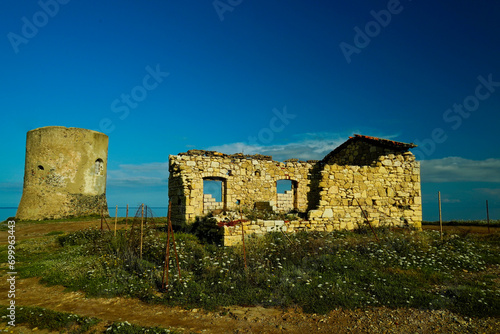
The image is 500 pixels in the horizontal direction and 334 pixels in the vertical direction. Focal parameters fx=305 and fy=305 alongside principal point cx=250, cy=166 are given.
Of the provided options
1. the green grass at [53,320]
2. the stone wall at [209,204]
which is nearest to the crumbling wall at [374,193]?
the stone wall at [209,204]

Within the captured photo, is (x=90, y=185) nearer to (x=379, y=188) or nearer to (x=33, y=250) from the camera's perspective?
(x=33, y=250)

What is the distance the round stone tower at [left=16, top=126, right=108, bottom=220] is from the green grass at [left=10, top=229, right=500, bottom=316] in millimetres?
11774

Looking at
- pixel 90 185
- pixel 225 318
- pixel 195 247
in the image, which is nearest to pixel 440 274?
pixel 225 318

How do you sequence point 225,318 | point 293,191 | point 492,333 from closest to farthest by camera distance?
point 492,333 < point 225,318 < point 293,191

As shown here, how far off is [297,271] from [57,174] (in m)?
20.5

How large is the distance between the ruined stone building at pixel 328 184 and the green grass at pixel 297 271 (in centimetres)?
176

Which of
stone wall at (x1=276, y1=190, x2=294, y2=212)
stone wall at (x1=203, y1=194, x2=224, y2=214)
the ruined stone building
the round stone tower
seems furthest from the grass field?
the round stone tower

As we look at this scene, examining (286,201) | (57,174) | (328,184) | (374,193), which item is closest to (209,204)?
(286,201)

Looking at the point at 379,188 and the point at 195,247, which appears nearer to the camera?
Answer: the point at 195,247

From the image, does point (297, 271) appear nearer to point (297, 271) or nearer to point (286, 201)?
point (297, 271)

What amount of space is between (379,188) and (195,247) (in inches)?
322

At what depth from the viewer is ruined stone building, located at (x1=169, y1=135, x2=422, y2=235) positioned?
1228cm

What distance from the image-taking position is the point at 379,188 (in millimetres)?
12977

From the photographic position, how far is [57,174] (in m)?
21.3
